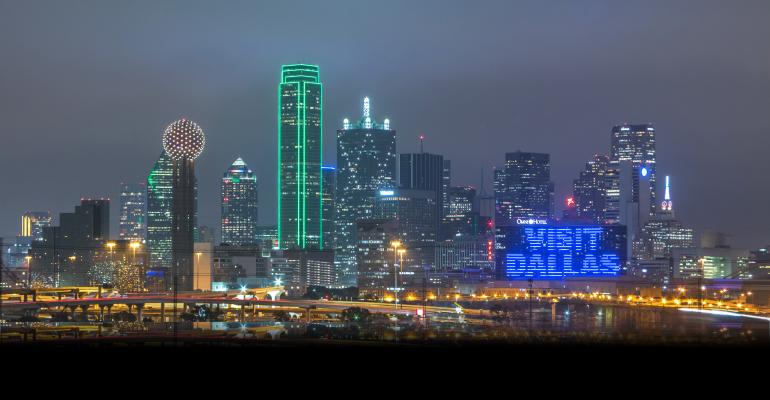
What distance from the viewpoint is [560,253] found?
182m

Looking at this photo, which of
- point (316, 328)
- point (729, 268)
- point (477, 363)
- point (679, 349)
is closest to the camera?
point (477, 363)

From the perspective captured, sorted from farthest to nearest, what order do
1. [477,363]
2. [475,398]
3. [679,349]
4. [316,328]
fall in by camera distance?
1. [316,328]
2. [679,349]
3. [477,363]
4. [475,398]

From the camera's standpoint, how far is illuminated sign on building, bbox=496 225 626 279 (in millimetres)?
179250

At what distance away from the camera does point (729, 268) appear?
178m

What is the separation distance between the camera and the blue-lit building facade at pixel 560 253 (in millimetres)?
179000

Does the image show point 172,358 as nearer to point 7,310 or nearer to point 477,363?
point 477,363

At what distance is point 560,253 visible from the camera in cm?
18162

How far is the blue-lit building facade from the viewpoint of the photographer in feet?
587

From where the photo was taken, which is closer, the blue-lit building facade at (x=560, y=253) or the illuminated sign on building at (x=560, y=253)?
the blue-lit building facade at (x=560, y=253)

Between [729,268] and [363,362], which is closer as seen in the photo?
[363,362]

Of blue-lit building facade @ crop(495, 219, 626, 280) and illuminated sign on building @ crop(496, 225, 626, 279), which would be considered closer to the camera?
blue-lit building facade @ crop(495, 219, 626, 280)

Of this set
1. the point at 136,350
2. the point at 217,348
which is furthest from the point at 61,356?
the point at 217,348

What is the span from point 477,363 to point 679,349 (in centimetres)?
967

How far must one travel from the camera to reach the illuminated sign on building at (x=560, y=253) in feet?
588
